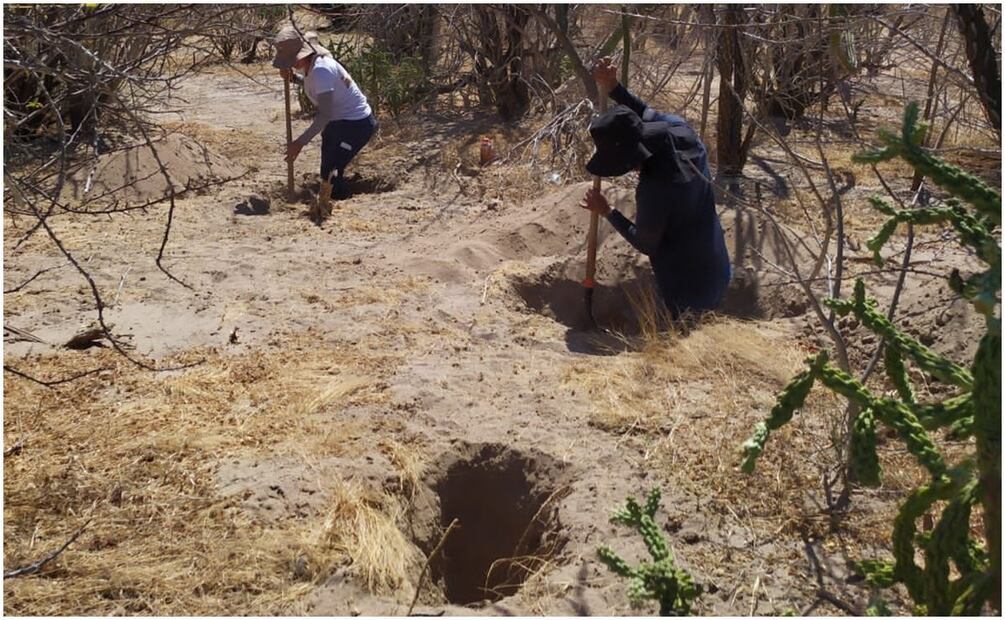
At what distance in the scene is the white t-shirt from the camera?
26.3 ft

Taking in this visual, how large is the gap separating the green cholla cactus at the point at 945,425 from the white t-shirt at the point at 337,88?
6.03 meters

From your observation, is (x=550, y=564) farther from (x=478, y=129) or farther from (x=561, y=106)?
(x=478, y=129)

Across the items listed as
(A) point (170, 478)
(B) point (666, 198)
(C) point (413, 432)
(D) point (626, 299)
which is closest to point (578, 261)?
(D) point (626, 299)

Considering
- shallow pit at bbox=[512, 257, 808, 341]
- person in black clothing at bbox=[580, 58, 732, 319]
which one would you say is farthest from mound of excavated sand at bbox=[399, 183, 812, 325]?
person in black clothing at bbox=[580, 58, 732, 319]

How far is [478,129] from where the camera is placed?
34.3 feet

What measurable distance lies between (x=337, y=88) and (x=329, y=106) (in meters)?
0.16

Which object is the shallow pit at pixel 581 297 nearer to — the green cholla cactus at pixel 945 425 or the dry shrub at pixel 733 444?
the dry shrub at pixel 733 444

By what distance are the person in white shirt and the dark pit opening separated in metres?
4.32

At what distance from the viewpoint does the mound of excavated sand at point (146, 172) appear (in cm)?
815

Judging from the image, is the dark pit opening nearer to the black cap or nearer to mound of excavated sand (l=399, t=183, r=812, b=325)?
the black cap

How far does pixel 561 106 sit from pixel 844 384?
7.16 m

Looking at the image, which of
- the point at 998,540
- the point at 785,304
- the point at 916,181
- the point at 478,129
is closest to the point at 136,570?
the point at 998,540

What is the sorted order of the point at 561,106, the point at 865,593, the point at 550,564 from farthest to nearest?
the point at 561,106 < the point at 550,564 < the point at 865,593

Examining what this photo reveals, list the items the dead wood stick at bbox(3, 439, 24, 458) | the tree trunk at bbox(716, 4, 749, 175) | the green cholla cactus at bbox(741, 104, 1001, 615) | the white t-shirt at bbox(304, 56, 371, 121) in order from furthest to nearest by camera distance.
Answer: the white t-shirt at bbox(304, 56, 371, 121), the tree trunk at bbox(716, 4, 749, 175), the dead wood stick at bbox(3, 439, 24, 458), the green cholla cactus at bbox(741, 104, 1001, 615)
